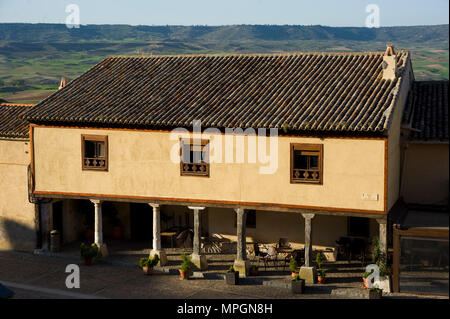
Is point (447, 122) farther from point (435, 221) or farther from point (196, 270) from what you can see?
point (196, 270)

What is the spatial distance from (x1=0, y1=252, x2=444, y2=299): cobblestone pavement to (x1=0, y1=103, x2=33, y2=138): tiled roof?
18.4 ft

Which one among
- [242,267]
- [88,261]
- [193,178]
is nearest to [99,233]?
[88,261]

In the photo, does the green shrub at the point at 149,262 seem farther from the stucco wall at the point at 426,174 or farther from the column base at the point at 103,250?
the stucco wall at the point at 426,174

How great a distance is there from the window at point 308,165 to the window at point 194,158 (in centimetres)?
344

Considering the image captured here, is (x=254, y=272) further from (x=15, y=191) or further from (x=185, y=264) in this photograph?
(x=15, y=191)

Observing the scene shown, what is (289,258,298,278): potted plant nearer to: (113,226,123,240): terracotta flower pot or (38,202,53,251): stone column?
(113,226,123,240): terracotta flower pot

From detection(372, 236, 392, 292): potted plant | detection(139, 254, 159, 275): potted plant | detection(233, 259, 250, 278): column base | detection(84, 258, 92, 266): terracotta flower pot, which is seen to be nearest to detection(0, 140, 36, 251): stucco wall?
detection(84, 258, 92, 266): terracotta flower pot

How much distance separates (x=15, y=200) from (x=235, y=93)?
36.3 ft

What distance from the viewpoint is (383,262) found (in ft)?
77.7

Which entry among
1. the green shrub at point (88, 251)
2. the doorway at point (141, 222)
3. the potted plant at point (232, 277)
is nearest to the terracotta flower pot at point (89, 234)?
the doorway at point (141, 222)

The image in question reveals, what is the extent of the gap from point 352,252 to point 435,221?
4781 mm
